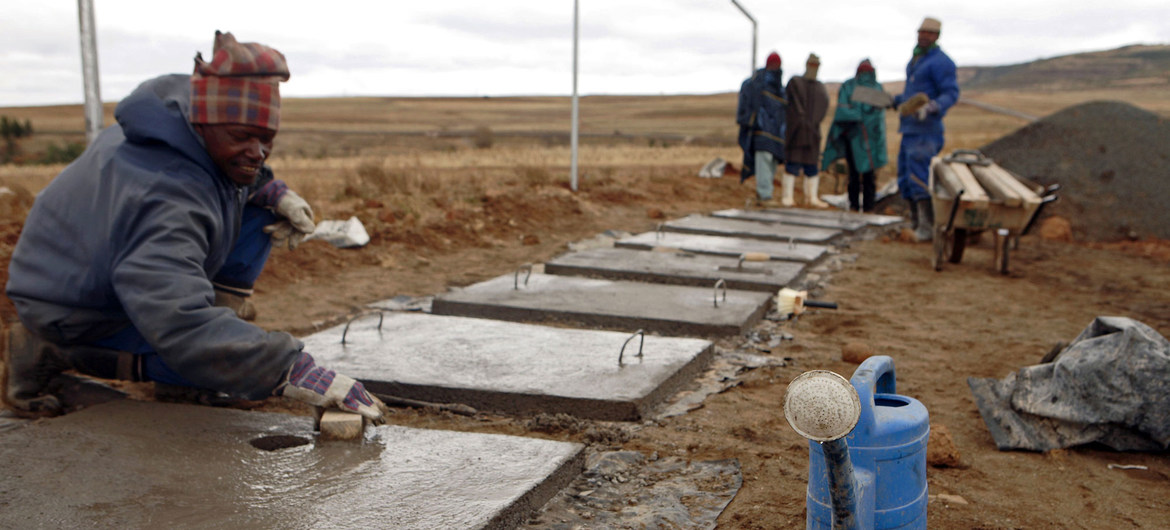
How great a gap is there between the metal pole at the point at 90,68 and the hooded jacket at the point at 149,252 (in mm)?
3654

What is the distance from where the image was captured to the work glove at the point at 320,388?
8.63 feet

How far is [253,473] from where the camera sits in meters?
2.41

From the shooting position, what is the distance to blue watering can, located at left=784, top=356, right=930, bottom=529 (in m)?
1.53

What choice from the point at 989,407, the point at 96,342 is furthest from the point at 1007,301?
the point at 96,342

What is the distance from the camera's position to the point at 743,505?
247 cm

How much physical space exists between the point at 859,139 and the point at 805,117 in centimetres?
78

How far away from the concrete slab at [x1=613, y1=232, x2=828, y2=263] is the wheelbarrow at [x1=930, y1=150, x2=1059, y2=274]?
926 millimetres

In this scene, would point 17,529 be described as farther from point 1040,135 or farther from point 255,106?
point 1040,135

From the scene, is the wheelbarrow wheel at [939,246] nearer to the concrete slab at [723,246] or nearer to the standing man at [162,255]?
the concrete slab at [723,246]

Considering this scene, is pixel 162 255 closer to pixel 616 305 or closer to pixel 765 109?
pixel 616 305

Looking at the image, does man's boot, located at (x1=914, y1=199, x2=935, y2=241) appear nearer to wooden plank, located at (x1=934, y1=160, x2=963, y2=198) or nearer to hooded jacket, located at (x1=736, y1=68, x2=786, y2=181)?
wooden plank, located at (x1=934, y1=160, x2=963, y2=198)

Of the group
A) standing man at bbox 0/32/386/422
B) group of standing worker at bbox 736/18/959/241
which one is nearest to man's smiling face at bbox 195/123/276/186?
standing man at bbox 0/32/386/422

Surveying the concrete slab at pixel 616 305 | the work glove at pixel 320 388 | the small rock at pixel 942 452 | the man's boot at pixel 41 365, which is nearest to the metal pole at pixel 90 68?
the concrete slab at pixel 616 305

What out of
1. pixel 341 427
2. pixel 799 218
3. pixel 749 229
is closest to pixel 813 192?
pixel 799 218
